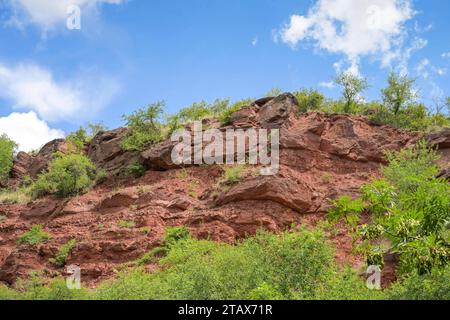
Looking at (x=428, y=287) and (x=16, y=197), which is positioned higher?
(x=16, y=197)

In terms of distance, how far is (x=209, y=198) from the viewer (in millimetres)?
20812

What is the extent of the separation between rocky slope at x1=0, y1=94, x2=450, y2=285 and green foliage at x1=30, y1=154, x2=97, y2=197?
0.66 meters

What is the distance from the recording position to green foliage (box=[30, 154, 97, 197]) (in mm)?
24844

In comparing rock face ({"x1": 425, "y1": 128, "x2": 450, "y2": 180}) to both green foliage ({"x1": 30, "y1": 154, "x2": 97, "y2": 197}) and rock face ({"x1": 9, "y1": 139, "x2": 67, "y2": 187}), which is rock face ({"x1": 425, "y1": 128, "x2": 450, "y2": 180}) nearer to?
green foliage ({"x1": 30, "y1": 154, "x2": 97, "y2": 197})

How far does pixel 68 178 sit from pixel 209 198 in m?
7.39

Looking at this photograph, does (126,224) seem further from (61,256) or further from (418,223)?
(418,223)

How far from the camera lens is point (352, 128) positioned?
2319 cm

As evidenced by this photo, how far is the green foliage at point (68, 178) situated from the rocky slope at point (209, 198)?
→ 2.15ft

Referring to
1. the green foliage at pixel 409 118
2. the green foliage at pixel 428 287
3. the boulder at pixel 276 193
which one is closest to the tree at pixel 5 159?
the boulder at pixel 276 193

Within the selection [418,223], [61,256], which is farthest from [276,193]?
[418,223]

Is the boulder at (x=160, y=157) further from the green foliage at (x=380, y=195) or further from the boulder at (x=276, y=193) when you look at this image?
the green foliage at (x=380, y=195)

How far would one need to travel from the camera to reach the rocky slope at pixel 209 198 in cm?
1881

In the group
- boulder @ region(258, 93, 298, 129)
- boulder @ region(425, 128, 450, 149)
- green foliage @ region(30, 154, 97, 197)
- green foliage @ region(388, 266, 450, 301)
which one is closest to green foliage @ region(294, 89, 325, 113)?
boulder @ region(258, 93, 298, 129)

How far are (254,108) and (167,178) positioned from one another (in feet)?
17.7
